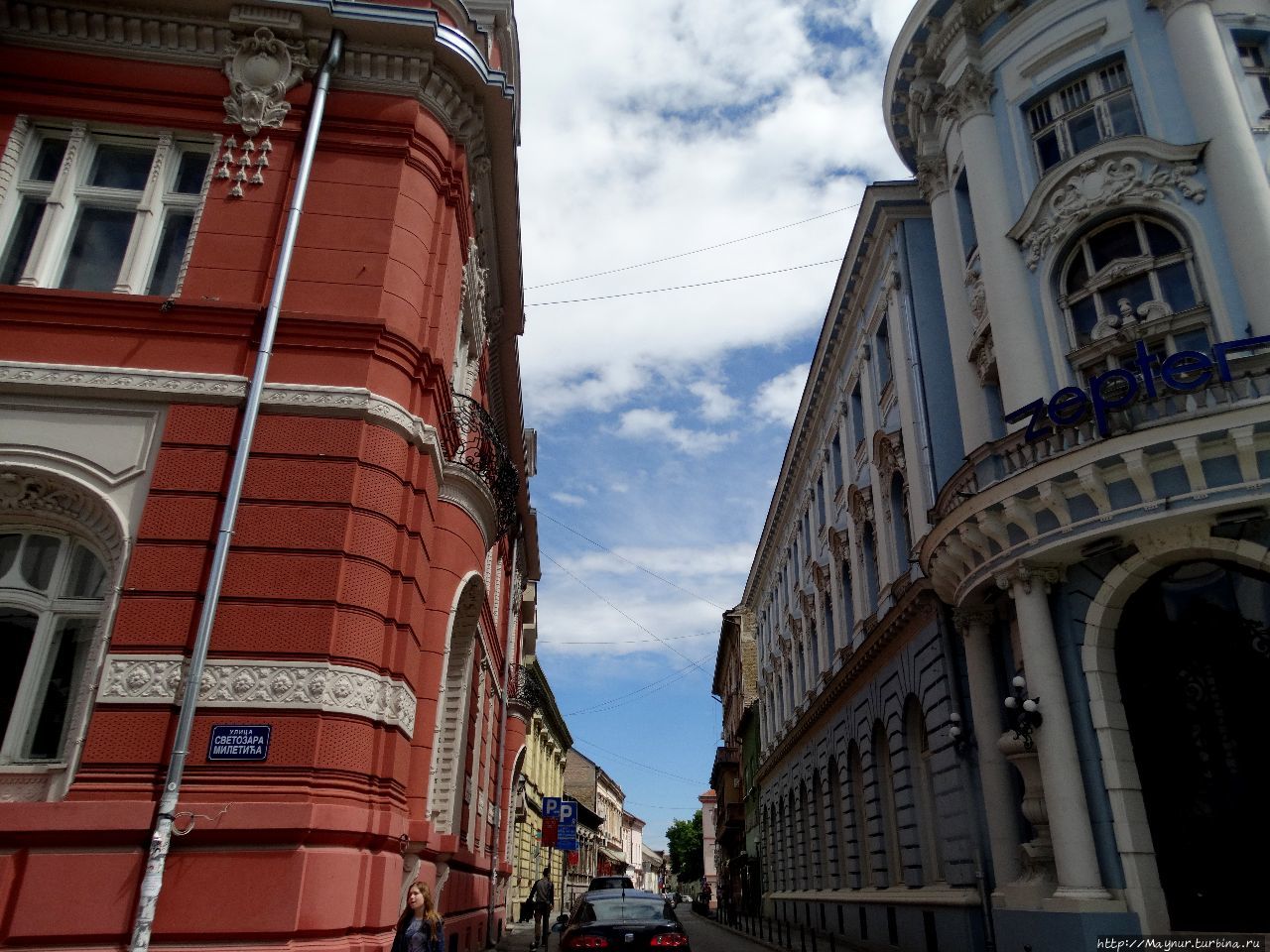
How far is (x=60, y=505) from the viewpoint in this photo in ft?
32.2

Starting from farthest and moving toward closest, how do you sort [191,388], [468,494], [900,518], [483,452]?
[900,518], [483,452], [468,494], [191,388]

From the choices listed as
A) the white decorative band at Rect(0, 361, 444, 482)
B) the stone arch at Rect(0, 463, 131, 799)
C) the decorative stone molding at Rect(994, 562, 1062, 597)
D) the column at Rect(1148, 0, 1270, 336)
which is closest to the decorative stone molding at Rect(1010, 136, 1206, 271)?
the column at Rect(1148, 0, 1270, 336)

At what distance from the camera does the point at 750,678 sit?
51562mm

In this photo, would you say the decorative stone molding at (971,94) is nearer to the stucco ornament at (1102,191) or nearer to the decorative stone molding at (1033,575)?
the stucco ornament at (1102,191)

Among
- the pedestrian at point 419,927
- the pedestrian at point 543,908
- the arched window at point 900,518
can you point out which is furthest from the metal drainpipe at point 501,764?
the pedestrian at point 419,927

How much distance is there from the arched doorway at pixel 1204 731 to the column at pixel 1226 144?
4004 mm

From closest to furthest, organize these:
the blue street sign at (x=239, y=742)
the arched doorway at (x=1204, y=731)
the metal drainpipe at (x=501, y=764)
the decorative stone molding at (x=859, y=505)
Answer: the blue street sign at (x=239, y=742)
the arched doorway at (x=1204, y=731)
the metal drainpipe at (x=501, y=764)
the decorative stone molding at (x=859, y=505)

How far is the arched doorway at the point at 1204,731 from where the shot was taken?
36.3 ft

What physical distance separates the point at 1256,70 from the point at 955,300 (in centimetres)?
602

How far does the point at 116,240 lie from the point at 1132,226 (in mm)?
15467

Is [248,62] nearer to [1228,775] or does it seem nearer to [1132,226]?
[1132,226]

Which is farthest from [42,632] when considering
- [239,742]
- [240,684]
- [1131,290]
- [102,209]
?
[1131,290]

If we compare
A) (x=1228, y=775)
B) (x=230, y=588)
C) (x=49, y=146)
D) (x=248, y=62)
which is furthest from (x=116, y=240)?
(x=1228, y=775)

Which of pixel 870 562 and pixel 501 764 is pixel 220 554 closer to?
pixel 501 764
